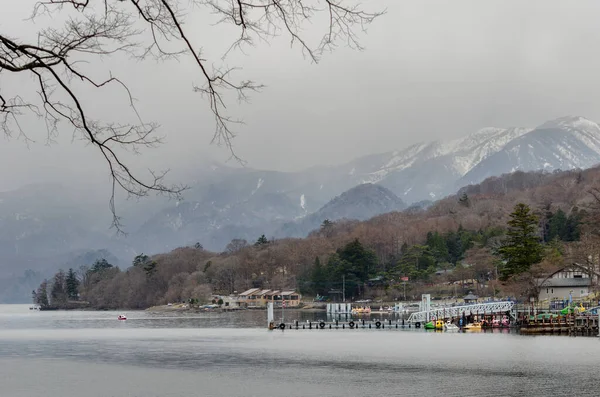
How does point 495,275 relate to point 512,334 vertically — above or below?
above

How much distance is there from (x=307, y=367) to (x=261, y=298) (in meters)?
146

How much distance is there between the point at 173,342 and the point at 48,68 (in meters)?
66.5

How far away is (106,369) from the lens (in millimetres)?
47375

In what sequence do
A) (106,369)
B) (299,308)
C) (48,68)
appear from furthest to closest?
1. (299,308)
2. (106,369)
3. (48,68)

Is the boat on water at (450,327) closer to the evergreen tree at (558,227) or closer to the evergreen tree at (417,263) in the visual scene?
the evergreen tree at (558,227)

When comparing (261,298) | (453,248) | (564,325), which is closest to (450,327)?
(564,325)

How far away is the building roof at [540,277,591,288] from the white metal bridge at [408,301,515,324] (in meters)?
10.8

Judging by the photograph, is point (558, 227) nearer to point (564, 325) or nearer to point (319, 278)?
point (319, 278)

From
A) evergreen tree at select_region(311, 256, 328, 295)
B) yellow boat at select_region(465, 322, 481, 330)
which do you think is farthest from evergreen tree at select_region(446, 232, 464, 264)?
yellow boat at select_region(465, 322, 481, 330)

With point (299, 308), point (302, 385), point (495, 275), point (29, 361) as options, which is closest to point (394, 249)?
point (299, 308)

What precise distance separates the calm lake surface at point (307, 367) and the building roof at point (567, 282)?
31.8 metres

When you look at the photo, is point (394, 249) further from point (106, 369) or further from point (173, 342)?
point (106, 369)

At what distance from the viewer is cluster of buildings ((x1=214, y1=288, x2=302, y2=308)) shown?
18650cm

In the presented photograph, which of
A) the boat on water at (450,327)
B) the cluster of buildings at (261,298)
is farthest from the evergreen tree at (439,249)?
the boat on water at (450,327)
